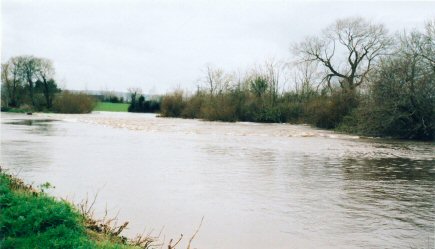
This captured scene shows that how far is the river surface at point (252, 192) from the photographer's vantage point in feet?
23.6

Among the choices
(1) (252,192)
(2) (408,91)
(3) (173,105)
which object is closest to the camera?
(1) (252,192)

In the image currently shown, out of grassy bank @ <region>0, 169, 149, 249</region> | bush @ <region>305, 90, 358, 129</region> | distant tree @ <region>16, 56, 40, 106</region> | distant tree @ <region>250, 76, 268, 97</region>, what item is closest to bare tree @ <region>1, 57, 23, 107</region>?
distant tree @ <region>16, 56, 40, 106</region>

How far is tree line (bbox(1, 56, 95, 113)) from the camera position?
71188mm

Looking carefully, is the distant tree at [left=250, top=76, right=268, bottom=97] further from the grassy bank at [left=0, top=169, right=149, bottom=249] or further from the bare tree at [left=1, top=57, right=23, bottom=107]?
the grassy bank at [left=0, top=169, right=149, bottom=249]

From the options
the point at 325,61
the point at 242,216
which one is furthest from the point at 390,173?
the point at 325,61

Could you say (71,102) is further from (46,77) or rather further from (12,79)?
(12,79)

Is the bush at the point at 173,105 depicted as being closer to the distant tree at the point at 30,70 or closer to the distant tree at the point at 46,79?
the distant tree at the point at 46,79

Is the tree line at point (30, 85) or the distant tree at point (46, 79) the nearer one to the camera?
the tree line at point (30, 85)

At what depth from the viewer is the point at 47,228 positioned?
5805 mm

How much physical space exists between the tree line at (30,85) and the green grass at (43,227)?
215 ft

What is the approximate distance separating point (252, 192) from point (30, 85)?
227 feet

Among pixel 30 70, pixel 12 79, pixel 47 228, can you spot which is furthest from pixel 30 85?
pixel 47 228

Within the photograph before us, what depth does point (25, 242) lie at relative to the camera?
17.5 feet

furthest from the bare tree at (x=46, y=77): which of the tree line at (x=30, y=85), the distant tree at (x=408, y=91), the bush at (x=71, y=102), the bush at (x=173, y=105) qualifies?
the distant tree at (x=408, y=91)
